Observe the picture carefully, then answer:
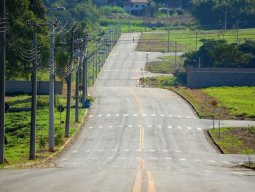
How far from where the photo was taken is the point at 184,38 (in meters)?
182

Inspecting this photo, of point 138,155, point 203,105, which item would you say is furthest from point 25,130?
point 203,105

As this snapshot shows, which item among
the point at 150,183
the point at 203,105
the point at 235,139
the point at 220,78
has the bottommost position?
the point at 235,139

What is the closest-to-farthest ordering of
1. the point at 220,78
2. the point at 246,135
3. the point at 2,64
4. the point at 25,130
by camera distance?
the point at 2,64
the point at 246,135
the point at 25,130
the point at 220,78

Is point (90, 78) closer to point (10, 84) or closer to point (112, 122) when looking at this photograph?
point (10, 84)

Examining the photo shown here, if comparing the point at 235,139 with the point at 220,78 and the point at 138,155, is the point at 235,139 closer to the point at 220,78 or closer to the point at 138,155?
the point at 138,155

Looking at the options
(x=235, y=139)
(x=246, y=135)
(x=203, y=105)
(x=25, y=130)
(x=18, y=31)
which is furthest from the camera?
(x=18, y=31)

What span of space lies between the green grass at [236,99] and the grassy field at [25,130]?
14.7 metres

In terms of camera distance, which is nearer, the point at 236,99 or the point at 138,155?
the point at 138,155

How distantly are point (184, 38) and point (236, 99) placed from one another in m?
92.8

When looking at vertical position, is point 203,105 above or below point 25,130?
above

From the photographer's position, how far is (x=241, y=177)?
33094 mm

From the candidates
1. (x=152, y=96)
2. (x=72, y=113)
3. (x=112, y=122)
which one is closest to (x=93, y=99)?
(x=152, y=96)

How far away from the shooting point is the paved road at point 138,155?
27.8 m

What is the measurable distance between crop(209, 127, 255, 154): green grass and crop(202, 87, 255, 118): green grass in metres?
10.6
